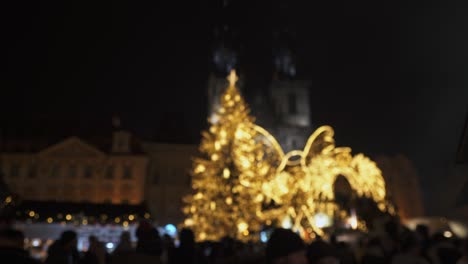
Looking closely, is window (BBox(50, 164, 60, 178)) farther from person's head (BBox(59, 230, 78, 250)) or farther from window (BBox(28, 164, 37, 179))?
person's head (BBox(59, 230, 78, 250))

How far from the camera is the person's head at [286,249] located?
275 cm

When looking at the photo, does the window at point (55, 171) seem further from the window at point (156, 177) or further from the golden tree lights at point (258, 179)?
the golden tree lights at point (258, 179)

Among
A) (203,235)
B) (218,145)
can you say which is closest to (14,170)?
(203,235)

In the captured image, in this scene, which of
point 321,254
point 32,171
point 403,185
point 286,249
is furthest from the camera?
point 403,185

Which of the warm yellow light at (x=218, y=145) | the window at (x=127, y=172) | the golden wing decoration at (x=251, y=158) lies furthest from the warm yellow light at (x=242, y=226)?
the window at (x=127, y=172)

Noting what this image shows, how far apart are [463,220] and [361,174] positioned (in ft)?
25.7

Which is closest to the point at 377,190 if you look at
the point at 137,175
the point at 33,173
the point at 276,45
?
the point at 137,175

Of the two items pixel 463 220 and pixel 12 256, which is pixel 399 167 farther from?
pixel 12 256

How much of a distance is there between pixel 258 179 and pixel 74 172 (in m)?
28.3

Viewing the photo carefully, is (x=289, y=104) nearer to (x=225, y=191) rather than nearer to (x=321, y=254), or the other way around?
(x=225, y=191)

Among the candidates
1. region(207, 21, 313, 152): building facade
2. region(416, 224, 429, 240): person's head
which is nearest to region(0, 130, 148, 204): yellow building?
Result: region(207, 21, 313, 152): building facade

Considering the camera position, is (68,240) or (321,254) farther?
(68,240)

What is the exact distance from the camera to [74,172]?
39.2m

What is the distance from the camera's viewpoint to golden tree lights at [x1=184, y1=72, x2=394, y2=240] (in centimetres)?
1562
